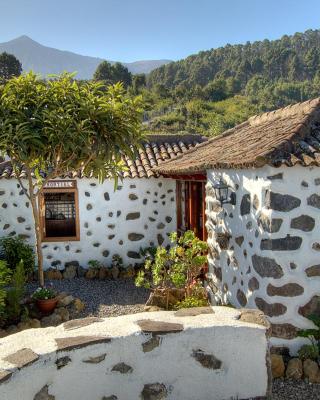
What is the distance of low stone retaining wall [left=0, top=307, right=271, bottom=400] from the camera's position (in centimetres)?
284

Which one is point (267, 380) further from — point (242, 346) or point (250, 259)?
point (250, 259)

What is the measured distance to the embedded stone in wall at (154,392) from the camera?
3078 mm

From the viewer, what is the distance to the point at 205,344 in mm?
3170

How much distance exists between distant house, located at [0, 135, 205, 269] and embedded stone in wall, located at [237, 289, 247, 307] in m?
4.54

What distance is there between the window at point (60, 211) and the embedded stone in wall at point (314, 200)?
605 centimetres

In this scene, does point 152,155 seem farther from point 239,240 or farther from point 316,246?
point 316,246

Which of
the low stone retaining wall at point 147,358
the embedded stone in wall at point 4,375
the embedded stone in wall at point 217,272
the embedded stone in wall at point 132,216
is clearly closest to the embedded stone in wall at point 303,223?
the low stone retaining wall at point 147,358

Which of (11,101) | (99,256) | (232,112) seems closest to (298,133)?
(11,101)

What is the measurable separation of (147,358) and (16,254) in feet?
22.1

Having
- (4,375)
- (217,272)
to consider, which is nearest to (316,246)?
(217,272)

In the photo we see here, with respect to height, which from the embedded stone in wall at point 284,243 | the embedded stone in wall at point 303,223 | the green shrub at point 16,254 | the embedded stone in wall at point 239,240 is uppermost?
the embedded stone in wall at point 303,223

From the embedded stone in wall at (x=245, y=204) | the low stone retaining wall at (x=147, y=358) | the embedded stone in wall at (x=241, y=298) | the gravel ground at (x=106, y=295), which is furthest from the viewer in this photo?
the gravel ground at (x=106, y=295)

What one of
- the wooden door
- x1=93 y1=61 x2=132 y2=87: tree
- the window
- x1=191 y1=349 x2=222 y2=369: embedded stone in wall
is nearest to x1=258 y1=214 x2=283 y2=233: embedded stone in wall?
x1=191 y1=349 x2=222 y2=369: embedded stone in wall

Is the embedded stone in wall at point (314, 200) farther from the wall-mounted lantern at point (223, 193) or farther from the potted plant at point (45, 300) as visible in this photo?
the potted plant at point (45, 300)
